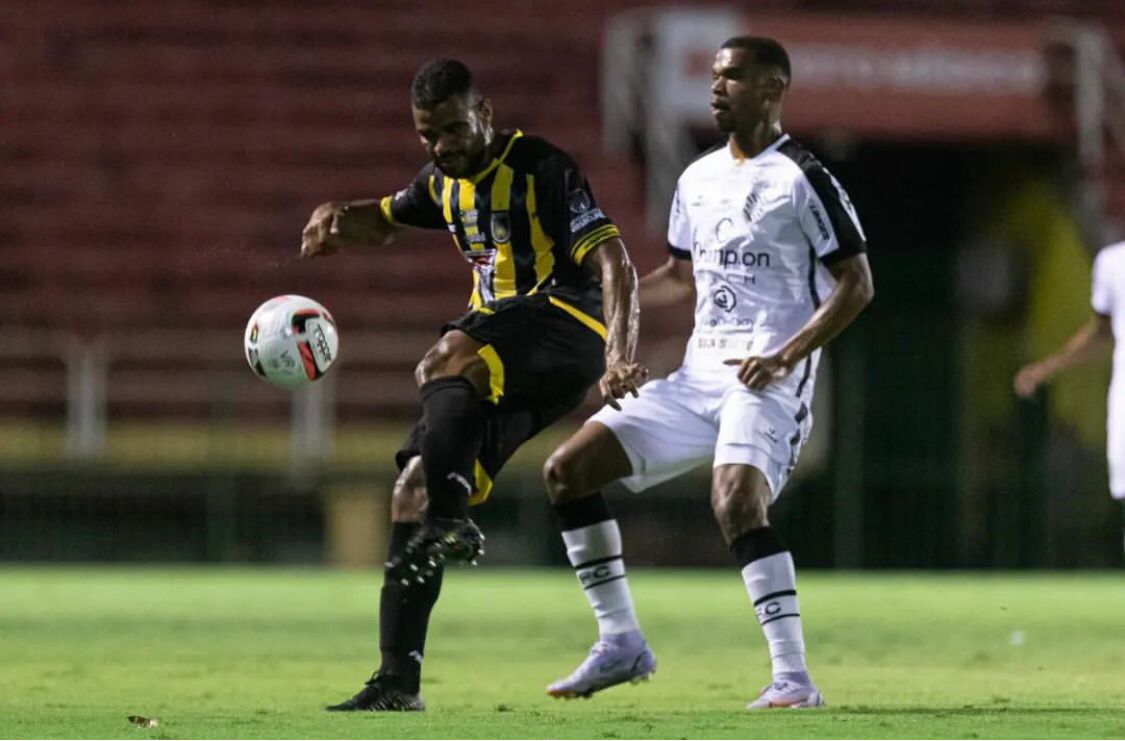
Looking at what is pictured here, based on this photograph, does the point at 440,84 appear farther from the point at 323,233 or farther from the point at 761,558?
the point at 761,558

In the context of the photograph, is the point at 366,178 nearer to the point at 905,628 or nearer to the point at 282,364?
the point at 905,628

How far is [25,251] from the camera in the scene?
1914cm

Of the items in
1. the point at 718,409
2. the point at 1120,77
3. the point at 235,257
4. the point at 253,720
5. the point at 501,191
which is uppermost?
the point at 1120,77

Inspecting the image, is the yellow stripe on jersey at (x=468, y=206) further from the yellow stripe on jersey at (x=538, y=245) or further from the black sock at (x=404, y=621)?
the black sock at (x=404, y=621)

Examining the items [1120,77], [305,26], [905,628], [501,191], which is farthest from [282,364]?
[1120,77]

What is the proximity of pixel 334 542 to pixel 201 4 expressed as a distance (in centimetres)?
543

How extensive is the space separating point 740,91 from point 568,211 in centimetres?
76

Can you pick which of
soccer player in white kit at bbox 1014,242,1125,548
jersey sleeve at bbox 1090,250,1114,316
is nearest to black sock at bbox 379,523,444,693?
soccer player in white kit at bbox 1014,242,1125,548

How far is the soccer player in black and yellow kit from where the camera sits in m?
7.32

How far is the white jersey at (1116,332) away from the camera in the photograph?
9922 mm

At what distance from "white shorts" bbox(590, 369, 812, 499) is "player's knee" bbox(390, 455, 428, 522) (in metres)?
0.82

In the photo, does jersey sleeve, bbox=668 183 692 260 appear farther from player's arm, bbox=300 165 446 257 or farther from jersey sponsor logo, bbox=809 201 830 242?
player's arm, bbox=300 165 446 257

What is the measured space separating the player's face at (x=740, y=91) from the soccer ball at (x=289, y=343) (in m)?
1.51

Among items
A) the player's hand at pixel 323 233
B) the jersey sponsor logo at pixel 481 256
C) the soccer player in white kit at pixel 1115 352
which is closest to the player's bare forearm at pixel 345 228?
the player's hand at pixel 323 233
